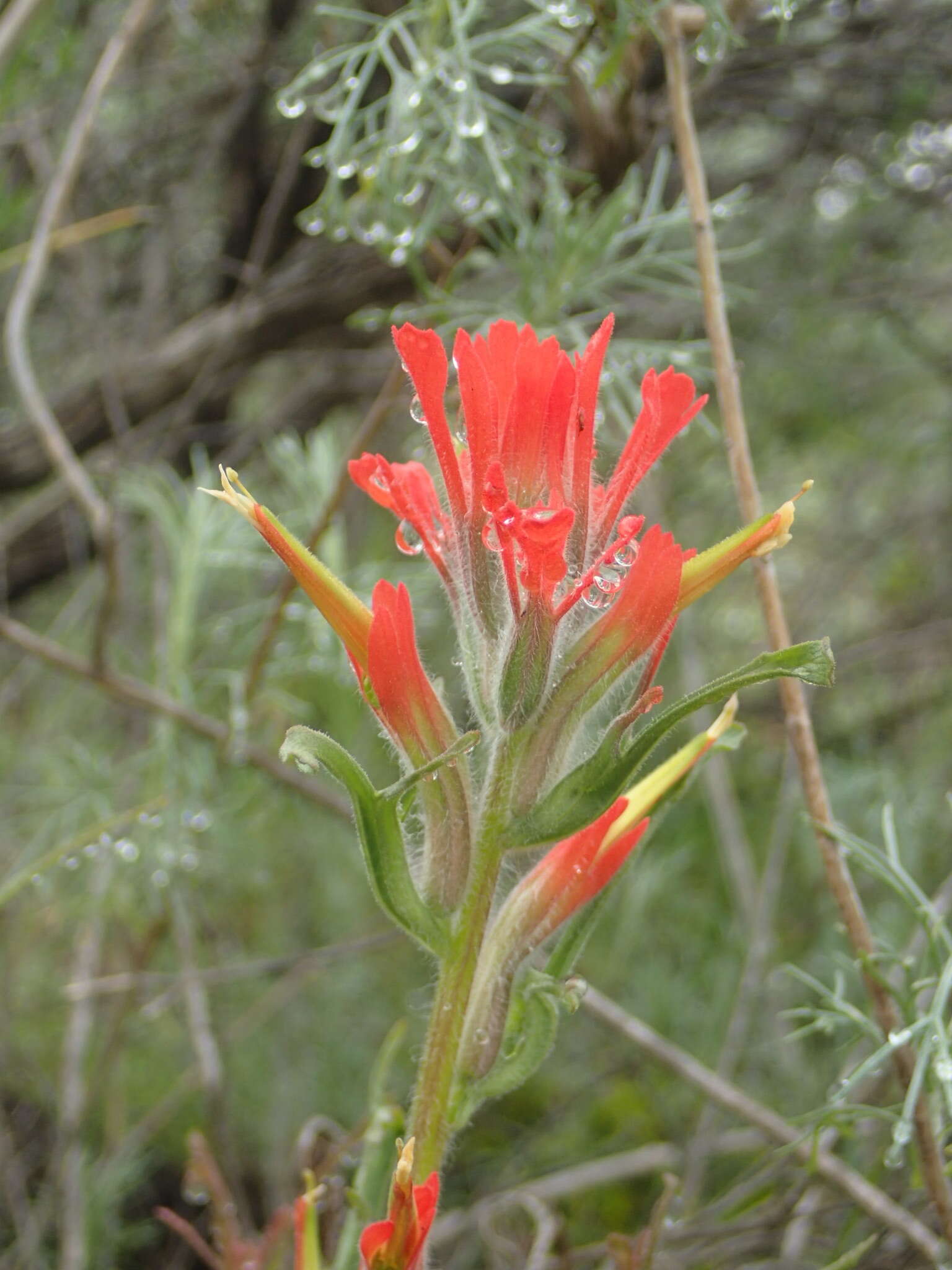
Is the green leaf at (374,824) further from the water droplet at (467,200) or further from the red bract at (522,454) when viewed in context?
the water droplet at (467,200)

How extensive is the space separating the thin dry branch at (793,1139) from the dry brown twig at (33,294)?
1.82 ft

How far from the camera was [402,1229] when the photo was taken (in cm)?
46

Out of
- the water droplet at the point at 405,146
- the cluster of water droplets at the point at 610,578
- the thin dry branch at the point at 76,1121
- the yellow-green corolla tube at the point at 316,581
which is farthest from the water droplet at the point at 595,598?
the thin dry branch at the point at 76,1121

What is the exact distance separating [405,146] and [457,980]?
1.99 ft

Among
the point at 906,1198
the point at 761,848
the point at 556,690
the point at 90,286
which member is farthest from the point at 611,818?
the point at 761,848

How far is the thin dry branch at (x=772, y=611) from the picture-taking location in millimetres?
652

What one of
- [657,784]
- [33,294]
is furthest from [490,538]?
[33,294]

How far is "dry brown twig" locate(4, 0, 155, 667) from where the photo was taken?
3.28 feet

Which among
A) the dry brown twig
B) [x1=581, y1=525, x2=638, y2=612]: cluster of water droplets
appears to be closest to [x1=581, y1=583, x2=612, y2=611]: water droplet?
[x1=581, y1=525, x2=638, y2=612]: cluster of water droplets

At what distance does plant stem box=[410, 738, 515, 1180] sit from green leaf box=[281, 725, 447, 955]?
27mm

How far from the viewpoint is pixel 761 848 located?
1.89m

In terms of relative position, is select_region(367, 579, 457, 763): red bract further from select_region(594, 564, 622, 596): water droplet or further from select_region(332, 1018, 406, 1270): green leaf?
select_region(332, 1018, 406, 1270): green leaf

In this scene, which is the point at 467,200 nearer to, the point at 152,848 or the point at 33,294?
the point at 33,294

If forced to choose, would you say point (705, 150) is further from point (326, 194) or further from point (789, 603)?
point (326, 194)
